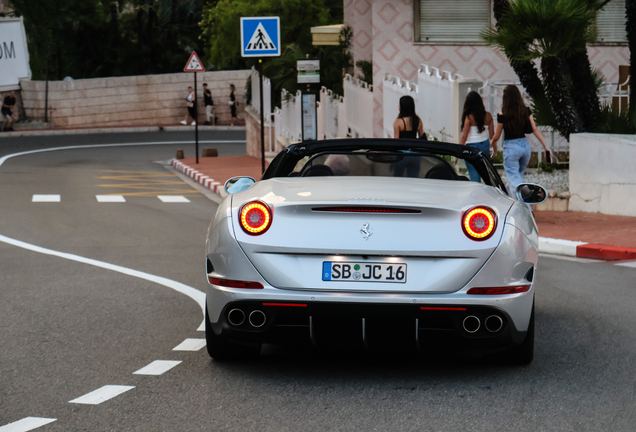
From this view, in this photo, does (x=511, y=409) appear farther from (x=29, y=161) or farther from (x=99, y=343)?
(x=29, y=161)

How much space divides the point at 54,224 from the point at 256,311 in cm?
922

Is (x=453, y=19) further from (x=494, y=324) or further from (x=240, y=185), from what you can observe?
(x=494, y=324)

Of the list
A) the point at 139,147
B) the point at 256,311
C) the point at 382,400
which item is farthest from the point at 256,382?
the point at 139,147

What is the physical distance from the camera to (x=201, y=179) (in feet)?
71.2

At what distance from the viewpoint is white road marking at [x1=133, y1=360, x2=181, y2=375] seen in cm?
545

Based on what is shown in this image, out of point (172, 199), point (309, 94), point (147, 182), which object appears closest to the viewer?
point (172, 199)

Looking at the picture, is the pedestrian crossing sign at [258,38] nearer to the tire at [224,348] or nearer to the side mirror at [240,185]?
the side mirror at [240,185]

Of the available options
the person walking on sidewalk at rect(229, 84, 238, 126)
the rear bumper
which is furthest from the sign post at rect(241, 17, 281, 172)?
the person walking on sidewalk at rect(229, 84, 238, 126)

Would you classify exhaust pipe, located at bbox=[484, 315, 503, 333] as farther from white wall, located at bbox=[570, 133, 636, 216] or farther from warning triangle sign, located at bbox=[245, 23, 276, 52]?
warning triangle sign, located at bbox=[245, 23, 276, 52]

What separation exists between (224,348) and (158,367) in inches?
14.8

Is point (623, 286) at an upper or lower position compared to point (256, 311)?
lower

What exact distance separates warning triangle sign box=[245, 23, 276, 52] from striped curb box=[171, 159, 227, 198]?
2651mm

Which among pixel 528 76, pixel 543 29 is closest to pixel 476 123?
pixel 543 29

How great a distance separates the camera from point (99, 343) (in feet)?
20.5
